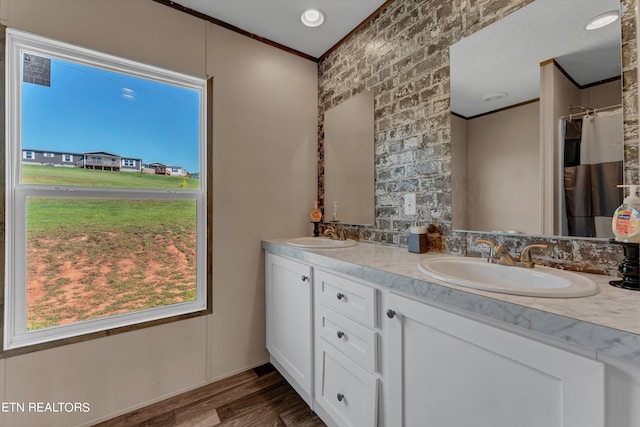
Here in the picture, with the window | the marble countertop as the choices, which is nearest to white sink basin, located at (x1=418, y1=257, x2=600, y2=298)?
the marble countertop

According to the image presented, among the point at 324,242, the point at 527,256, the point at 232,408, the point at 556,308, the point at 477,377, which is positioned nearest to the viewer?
the point at 556,308

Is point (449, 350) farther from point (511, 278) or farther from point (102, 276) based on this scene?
point (102, 276)

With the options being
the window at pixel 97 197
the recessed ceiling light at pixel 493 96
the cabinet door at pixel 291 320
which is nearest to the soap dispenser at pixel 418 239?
the cabinet door at pixel 291 320

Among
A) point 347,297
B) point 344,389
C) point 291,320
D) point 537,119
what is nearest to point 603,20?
point 537,119

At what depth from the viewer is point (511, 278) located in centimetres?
112

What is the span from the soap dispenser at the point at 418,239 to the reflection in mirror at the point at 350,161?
1.41 ft

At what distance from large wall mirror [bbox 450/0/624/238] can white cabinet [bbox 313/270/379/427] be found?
0.69 m

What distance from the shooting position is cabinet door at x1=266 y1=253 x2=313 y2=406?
1.60 m

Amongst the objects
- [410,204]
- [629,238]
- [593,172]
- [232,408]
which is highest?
[593,172]

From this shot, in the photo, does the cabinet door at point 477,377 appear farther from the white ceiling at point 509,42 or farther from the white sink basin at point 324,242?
the white ceiling at point 509,42

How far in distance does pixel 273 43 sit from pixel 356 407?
8.18 ft

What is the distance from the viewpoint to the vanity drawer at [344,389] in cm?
119

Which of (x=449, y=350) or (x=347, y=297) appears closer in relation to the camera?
(x=449, y=350)

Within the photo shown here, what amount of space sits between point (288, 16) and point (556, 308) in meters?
2.17
